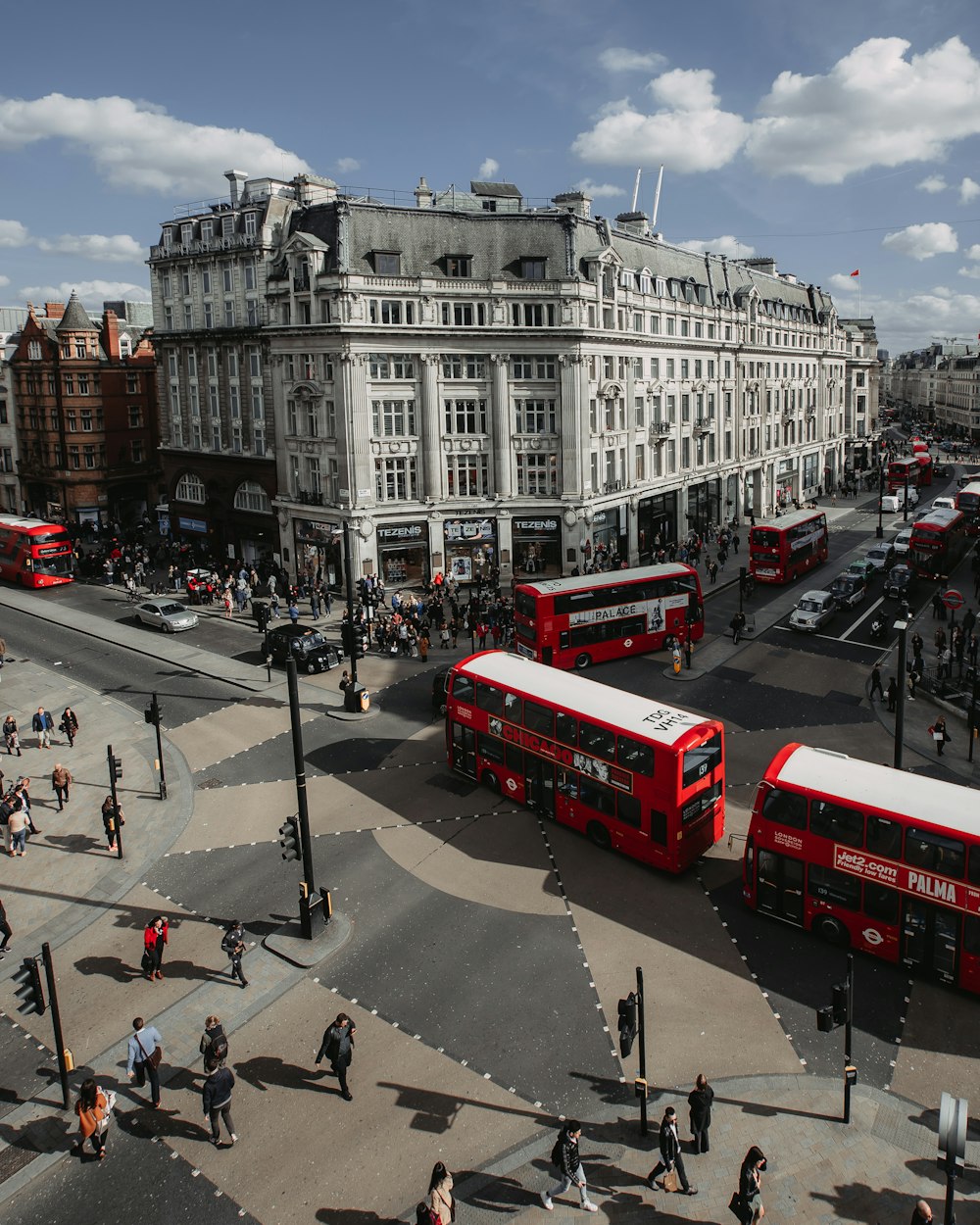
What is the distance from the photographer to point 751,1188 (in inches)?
487

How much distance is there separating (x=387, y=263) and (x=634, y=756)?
3654 centimetres

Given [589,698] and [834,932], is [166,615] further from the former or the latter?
[834,932]

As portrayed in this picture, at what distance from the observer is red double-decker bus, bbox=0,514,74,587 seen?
54469mm

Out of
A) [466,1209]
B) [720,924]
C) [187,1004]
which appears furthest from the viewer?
[720,924]

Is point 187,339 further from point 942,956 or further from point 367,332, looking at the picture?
point 942,956

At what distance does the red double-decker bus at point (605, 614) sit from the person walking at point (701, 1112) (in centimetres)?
2381

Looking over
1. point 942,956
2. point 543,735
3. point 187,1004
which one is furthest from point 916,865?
point 187,1004

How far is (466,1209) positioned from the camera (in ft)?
43.8

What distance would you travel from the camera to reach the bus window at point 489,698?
84.4ft

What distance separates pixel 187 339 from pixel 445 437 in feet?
73.2

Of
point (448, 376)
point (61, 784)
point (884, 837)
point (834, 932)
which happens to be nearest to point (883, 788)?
point (884, 837)

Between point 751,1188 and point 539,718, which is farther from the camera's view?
point 539,718

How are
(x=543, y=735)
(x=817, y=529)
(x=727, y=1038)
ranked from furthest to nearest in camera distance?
(x=817, y=529)
(x=543, y=735)
(x=727, y=1038)

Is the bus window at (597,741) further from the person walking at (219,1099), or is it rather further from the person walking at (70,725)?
the person walking at (70,725)
